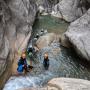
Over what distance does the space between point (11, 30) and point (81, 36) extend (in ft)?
20.0

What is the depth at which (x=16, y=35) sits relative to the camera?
19.7m

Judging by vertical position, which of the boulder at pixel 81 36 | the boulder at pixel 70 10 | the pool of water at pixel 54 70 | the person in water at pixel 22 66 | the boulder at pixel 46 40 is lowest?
the pool of water at pixel 54 70

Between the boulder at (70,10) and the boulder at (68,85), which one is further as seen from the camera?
the boulder at (70,10)

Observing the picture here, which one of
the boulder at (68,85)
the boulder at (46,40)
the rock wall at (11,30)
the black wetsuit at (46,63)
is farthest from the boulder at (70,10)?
the boulder at (68,85)

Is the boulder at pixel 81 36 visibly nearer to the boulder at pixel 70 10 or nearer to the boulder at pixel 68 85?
the boulder at pixel 68 85

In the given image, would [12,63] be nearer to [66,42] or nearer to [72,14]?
[66,42]

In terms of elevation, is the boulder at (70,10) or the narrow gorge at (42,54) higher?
the boulder at (70,10)

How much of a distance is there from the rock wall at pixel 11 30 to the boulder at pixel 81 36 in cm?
457

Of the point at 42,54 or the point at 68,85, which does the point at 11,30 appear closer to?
the point at 42,54

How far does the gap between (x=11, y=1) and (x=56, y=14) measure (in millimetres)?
19619

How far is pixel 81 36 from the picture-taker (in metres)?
18.9

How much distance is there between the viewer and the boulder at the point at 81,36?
57.4 ft

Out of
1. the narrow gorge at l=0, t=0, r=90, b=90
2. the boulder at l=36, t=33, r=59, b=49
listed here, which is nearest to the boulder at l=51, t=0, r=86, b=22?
the narrow gorge at l=0, t=0, r=90, b=90

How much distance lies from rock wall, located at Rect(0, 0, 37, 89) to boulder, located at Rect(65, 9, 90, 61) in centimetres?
457
